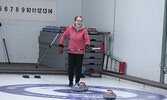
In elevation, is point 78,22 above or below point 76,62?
above

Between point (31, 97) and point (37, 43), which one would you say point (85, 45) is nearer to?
point (31, 97)

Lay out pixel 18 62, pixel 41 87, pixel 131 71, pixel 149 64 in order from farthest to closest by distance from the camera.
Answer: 1. pixel 18 62
2. pixel 131 71
3. pixel 149 64
4. pixel 41 87

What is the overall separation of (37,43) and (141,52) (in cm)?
354

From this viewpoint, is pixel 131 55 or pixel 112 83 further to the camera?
pixel 131 55

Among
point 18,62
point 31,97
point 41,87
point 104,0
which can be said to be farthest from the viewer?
point 18,62

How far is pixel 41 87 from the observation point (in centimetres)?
647

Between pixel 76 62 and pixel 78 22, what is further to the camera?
pixel 76 62

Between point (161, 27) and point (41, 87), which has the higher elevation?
point (161, 27)

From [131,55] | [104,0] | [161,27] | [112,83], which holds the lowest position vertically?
[112,83]

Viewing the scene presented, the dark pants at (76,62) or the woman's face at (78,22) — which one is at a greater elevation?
the woman's face at (78,22)

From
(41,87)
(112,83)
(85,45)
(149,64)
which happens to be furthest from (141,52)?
(41,87)

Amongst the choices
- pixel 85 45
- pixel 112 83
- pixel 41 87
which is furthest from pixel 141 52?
pixel 41 87

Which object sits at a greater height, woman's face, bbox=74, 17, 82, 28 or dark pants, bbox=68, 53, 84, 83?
woman's face, bbox=74, 17, 82, 28

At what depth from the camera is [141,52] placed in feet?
25.7
